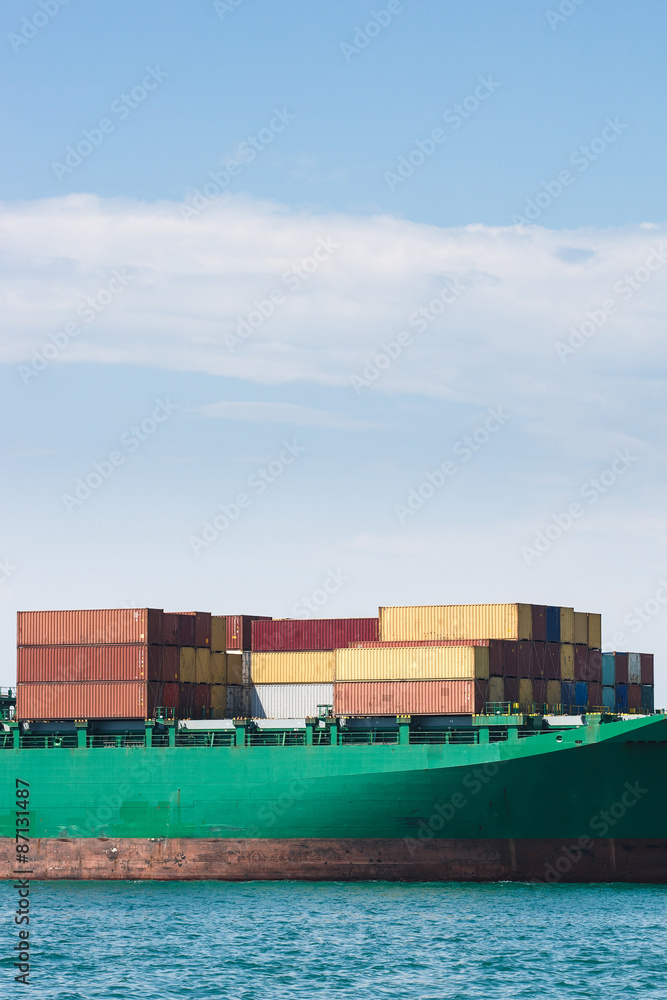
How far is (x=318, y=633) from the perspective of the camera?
58.0 m

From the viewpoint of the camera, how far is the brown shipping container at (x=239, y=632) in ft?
195

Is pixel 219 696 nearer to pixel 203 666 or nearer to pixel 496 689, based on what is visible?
pixel 203 666

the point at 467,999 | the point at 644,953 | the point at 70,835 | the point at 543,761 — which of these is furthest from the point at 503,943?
the point at 70,835

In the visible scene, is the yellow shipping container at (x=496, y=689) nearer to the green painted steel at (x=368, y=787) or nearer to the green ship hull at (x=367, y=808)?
the green ship hull at (x=367, y=808)

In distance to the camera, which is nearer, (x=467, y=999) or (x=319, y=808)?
(x=467, y=999)

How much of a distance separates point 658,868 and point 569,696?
8.56m

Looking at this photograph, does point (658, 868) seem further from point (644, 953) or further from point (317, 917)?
point (317, 917)

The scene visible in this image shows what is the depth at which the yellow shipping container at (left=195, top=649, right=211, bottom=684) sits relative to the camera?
→ 57.4m

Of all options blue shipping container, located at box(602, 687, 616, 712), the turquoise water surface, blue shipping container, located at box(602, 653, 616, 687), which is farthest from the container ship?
the turquoise water surface

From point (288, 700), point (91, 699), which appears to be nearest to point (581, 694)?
point (288, 700)

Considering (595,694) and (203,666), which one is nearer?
(203,666)

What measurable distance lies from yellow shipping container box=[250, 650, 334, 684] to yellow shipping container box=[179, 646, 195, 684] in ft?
9.26

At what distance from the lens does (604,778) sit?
163ft

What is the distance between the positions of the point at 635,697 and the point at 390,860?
1657 cm
